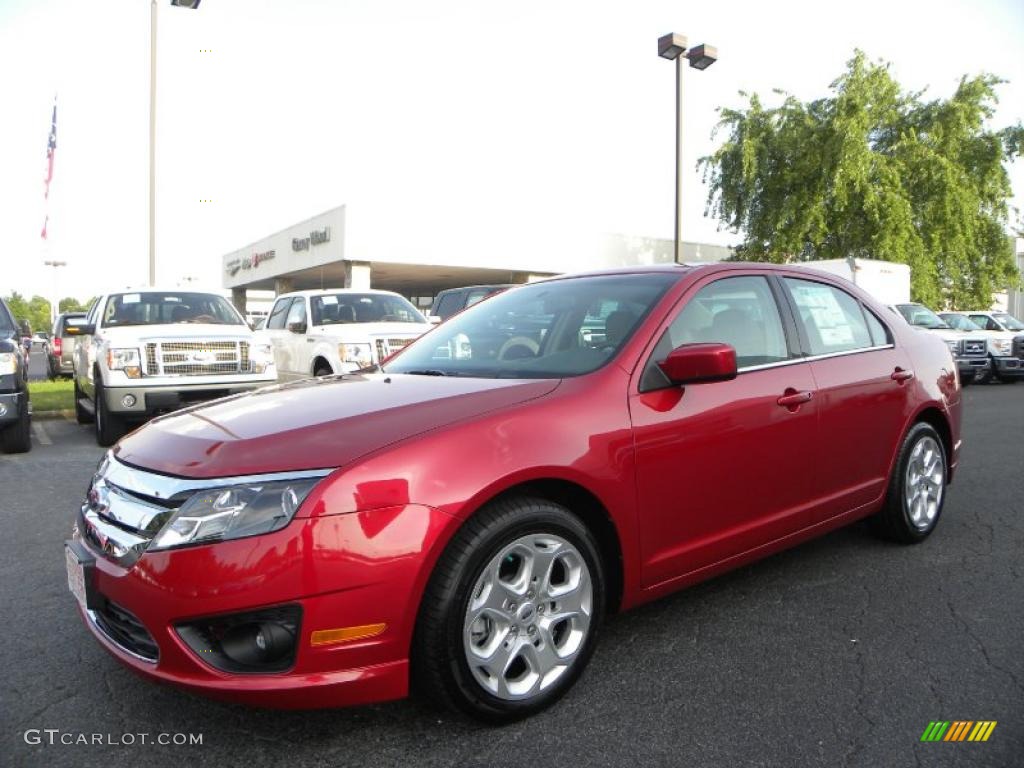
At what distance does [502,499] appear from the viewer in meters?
2.61

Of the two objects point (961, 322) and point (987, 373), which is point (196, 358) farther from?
point (961, 322)

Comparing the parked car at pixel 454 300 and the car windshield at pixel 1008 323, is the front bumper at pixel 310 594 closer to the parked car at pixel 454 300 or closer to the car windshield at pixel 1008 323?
the parked car at pixel 454 300

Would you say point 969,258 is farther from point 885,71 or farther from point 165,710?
point 165,710

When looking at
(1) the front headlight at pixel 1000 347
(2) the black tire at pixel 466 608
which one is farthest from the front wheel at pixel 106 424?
(1) the front headlight at pixel 1000 347

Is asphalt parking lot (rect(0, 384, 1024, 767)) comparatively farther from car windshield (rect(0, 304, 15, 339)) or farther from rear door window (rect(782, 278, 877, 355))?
car windshield (rect(0, 304, 15, 339))

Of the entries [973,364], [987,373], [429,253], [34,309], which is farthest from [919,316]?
[34,309]

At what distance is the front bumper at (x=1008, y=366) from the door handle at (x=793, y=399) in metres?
18.1

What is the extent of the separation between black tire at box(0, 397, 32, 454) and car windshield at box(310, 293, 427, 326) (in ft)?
11.3

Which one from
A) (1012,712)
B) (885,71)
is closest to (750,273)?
(1012,712)

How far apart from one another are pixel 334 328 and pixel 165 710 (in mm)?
7456

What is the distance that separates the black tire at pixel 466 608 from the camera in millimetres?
2428

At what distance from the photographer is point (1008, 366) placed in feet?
61.5

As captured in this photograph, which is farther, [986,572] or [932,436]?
[932,436]

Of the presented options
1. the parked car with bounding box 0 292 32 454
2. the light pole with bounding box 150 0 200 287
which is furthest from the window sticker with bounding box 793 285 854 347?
the light pole with bounding box 150 0 200 287
